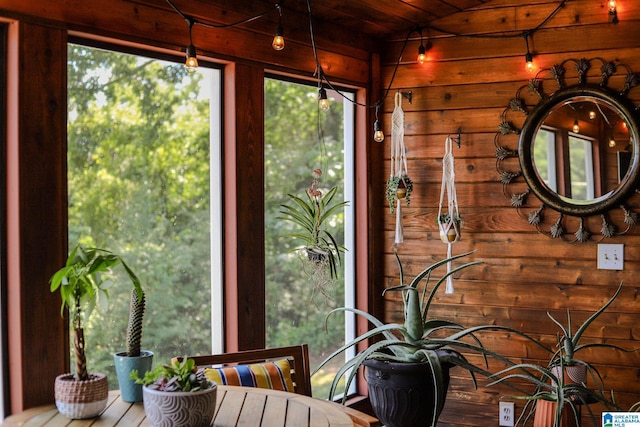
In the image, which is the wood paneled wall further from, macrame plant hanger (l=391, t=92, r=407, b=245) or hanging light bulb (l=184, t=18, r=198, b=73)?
hanging light bulb (l=184, t=18, r=198, b=73)

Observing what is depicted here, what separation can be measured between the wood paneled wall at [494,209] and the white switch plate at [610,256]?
0.09 ft

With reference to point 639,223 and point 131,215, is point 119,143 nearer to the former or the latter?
point 131,215

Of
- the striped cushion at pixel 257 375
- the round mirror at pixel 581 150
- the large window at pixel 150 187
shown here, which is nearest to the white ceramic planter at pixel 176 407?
the striped cushion at pixel 257 375

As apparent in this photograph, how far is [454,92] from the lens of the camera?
13.3ft

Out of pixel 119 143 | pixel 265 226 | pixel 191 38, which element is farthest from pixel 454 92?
pixel 119 143

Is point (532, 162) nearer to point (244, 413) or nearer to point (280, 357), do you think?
point (280, 357)

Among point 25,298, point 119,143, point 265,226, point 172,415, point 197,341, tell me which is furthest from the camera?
point 265,226

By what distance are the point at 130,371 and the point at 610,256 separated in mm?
2462

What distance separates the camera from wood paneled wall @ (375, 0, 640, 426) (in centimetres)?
370

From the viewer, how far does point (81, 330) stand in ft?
7.78

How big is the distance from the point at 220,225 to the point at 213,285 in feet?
0.90

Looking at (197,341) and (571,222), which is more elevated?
(571,222)

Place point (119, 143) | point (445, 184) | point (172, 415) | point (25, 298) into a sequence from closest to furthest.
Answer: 1. point (172, 415)
2. point (25, 298)
3. point (119, 143)
4. point (445, 184)

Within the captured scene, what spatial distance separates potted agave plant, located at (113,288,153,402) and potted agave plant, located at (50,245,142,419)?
7cm
